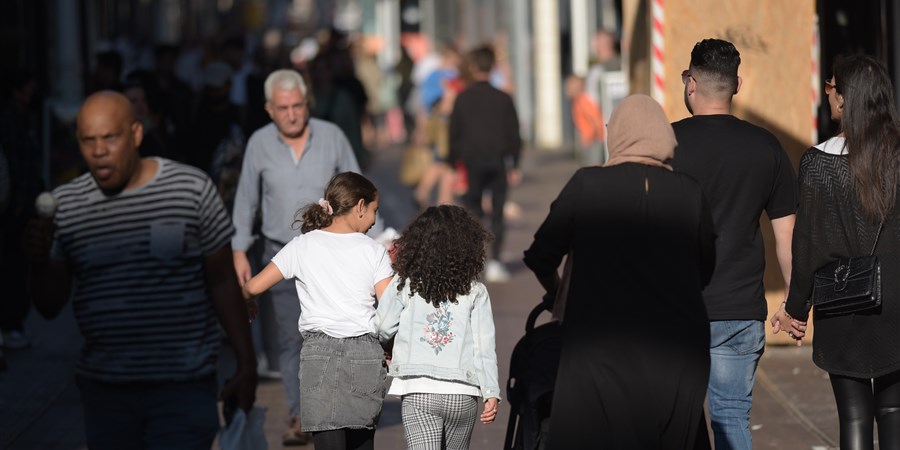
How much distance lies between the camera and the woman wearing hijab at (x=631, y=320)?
187 inches

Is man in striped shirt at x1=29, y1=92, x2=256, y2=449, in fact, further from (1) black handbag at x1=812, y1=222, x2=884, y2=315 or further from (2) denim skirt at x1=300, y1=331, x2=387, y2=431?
(1) black handbag at x1=812, y1=222, x2=884, y2=315

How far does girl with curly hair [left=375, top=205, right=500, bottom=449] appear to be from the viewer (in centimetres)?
557

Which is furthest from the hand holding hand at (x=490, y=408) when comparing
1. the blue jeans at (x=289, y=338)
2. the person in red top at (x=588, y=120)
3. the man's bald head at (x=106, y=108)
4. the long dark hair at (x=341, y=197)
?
the person in red top at (x=588, y=120)

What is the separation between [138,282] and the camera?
184 inches

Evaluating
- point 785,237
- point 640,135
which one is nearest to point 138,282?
point 640,135

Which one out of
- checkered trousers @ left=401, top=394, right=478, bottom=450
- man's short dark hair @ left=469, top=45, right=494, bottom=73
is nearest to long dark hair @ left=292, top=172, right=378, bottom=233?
checkered trousers @ left=401, top=394, right=478, bottom=450

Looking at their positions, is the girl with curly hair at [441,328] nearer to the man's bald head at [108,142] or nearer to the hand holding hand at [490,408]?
the hand holding hand at [490,408]

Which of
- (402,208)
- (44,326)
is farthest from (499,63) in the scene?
(44,326)

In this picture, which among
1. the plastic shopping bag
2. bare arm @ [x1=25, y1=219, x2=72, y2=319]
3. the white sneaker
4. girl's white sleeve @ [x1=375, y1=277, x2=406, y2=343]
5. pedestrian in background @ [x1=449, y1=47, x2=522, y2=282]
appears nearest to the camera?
bare arm @ [x1=25, y1=219, x2=72, y2=319]

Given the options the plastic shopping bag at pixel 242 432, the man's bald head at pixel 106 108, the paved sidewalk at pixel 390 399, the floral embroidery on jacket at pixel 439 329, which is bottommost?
the paved sidewalk at pixel 390 399

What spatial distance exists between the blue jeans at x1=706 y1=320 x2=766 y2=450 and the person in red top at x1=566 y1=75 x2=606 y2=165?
13464 mm

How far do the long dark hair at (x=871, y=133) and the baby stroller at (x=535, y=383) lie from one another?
1262 mm

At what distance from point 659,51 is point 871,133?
4.23 m

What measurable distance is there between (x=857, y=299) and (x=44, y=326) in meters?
7.37
